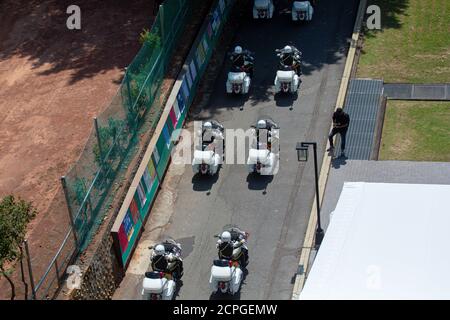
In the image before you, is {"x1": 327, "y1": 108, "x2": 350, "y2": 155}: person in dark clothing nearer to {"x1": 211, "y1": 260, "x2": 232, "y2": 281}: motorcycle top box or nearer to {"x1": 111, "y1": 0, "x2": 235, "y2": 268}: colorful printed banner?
{"x1": 111, "y1": 0, "x2": 235, "y2": 268}: colorful printed banner

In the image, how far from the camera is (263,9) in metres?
36.8

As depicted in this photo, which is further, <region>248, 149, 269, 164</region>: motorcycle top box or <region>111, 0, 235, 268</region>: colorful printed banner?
<region>248, 149, 269, 164</region>: motorcycle top box

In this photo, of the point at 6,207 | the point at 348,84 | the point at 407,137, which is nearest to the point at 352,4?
the point at 348,84

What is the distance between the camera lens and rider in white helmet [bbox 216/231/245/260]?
82.6ft

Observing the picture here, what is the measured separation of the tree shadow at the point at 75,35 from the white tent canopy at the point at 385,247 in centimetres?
1344

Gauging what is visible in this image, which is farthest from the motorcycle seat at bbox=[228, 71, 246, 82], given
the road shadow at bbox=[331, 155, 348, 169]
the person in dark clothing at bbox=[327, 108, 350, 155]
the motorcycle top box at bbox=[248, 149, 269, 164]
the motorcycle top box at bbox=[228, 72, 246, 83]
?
the road shadow at bbox=[331, 155, 348, 169]

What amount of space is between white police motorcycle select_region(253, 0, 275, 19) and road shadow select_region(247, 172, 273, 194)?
32.3ft

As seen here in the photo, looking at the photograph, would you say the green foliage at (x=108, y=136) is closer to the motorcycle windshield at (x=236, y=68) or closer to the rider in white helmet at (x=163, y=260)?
the rider in white helmet at (x=163, y=260)

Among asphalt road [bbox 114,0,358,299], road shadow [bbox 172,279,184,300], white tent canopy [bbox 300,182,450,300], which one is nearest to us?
white tent canopy [bbox 300,182,450,300]

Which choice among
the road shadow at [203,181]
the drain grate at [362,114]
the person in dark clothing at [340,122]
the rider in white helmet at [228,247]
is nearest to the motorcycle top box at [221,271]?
the rider in white helmet at [228,247]

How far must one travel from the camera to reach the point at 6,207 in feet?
74.6

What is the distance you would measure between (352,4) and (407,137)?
9202 millimetres

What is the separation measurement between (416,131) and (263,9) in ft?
30.9
